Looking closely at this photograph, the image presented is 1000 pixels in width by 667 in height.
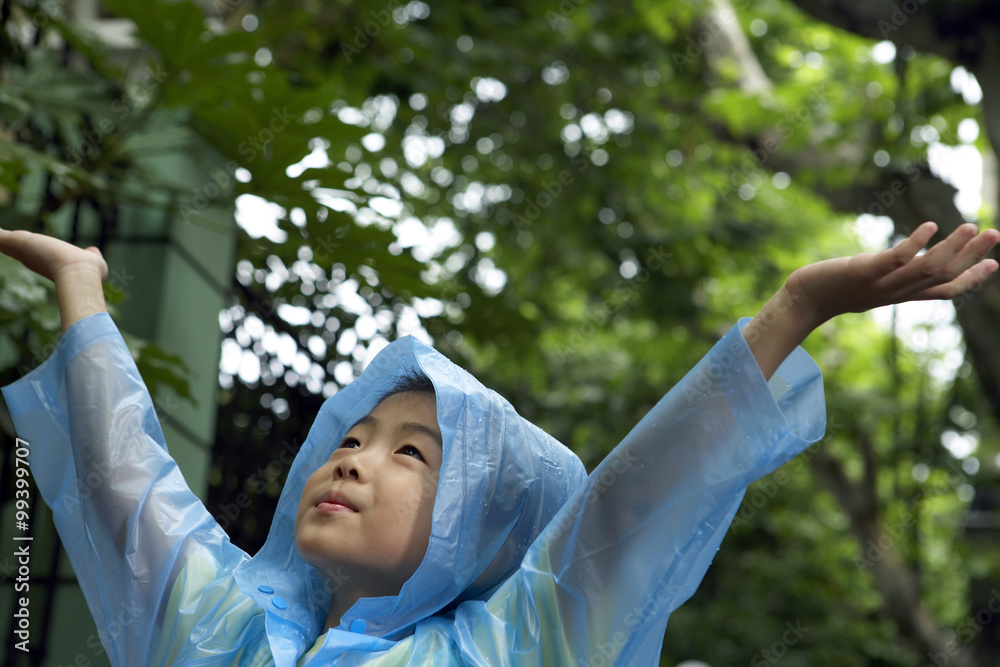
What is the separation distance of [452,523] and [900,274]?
2.05 ft

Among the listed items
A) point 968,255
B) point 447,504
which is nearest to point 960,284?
point 968,255

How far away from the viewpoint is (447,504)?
1229mm

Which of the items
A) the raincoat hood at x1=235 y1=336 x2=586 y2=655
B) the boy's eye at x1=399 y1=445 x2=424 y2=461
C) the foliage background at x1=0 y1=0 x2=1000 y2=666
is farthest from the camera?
the foliage background at x1=0 y1=0 x2=1000 y2=666

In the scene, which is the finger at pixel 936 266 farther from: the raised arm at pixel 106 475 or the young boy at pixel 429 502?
the raised arm at pixel 106 475

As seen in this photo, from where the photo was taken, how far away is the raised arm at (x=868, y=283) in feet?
3.36

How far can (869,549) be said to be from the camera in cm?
697

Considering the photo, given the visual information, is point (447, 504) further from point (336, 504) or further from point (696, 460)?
point (696, 460)

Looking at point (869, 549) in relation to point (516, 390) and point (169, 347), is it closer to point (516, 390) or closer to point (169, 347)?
point (516, 390)

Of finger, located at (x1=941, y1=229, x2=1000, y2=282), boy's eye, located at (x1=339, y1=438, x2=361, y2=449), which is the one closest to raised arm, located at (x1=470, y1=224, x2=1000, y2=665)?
finger, located at (x1=941, y1=229, x2=1000, y2=282)

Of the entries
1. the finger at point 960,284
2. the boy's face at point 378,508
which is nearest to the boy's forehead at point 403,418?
the boy's face at point 378,508

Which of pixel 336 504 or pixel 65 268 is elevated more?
pixel 65 268

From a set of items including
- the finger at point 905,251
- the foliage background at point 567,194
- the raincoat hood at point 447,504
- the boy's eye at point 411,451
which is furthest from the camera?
the foliage background at point 567,194

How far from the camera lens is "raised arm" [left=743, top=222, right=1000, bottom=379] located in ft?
3.36

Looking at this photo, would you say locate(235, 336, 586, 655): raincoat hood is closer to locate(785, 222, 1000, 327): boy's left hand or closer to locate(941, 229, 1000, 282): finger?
locate(785, 222, 1000, 327): boy's left hand
